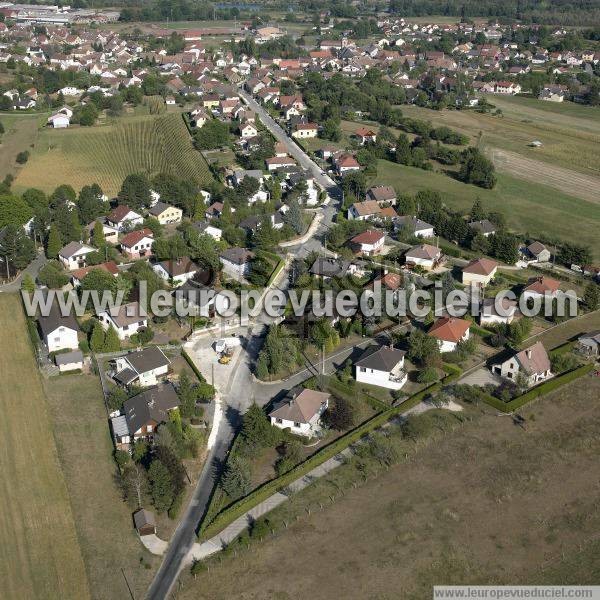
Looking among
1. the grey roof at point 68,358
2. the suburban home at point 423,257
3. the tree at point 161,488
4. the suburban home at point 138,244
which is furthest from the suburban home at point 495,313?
the suburban home at point 138,244

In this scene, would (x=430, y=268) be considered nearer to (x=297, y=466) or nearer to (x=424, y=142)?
(x=297, y=466)

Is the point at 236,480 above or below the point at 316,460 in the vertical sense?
above

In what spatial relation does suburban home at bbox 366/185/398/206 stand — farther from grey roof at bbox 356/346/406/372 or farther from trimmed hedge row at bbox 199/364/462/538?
trimmed hedge row at bbox 199/364/462/538

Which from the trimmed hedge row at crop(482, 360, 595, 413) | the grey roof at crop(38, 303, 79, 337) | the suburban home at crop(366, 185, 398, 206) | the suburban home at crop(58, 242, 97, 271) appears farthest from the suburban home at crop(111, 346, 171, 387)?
the suburban home at crop(366, 185, 398, 206)

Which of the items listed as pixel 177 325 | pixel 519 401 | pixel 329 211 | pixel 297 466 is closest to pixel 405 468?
pixel 297 466

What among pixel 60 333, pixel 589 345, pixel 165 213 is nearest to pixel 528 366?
pixel 589 345

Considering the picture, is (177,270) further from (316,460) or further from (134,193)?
(316,460)
